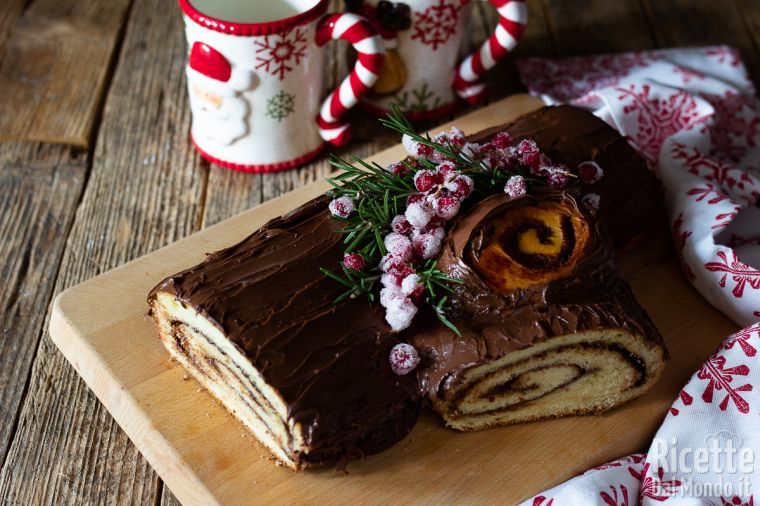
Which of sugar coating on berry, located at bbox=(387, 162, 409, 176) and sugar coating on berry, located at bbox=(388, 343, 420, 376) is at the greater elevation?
sugar coating on berry, located at bbox=(387, 162, 409, 176)

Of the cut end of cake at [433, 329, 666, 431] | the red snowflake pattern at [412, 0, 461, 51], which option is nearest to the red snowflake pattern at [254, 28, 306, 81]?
the red snowflake pattern at [412, 0, 461, 51]

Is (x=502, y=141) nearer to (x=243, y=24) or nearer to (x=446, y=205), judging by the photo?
(x=446, y=205)

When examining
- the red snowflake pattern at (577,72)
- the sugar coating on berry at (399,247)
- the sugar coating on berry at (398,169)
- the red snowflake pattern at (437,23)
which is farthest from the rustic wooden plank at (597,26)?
the sugar coating on berry at (399,247)

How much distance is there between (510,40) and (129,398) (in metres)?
1.56

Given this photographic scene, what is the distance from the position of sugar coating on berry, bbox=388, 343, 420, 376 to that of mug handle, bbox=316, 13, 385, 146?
1002mm

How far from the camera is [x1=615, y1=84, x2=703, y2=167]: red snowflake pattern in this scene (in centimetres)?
285

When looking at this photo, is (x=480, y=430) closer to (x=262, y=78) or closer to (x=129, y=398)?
(x=129, y=398)

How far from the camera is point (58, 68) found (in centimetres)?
322

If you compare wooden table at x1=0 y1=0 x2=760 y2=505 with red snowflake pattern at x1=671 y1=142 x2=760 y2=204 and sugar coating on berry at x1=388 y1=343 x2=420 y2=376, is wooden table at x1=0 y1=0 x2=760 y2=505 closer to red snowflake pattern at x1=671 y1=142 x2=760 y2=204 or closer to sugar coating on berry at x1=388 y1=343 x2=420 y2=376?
sugar coating on berry at x1=388 y1=343 x2=420 y2=376

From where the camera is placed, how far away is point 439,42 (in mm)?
2873

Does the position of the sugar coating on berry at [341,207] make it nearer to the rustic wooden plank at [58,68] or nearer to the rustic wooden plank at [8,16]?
the rustic wooden plank at [58,68]

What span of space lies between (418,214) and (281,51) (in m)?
0.79

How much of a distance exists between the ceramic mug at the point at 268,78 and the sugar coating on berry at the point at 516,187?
74 centimetres

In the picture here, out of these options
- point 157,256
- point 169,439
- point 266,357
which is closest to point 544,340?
point 266,357
